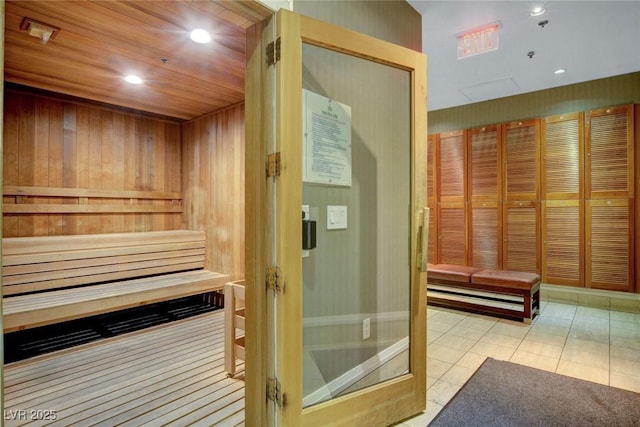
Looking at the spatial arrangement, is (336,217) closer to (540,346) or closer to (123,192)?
(540,346)

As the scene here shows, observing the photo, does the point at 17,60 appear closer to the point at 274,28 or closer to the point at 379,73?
the point at 274,28

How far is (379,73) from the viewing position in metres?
2.18

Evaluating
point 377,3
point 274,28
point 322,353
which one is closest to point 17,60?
point 274,28

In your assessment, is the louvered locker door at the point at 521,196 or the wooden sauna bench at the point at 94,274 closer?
the wooden sauna bench at the point at 94,274

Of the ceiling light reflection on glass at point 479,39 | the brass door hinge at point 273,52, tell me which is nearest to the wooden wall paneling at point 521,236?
the ceiling light reflection on glass at point 479,39

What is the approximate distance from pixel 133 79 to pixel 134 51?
68 centimetres

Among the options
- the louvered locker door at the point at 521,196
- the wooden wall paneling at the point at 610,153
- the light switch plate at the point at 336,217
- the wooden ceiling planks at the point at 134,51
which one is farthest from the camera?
the louvered locker door at the point at 521,196

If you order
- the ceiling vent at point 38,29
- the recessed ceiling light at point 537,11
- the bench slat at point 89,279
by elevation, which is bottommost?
the bench slat at point 89,279

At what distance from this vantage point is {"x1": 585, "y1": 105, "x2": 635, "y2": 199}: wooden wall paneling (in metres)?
4.09

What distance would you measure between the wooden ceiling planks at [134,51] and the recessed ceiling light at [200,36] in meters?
0.05

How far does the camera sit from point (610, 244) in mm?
4234

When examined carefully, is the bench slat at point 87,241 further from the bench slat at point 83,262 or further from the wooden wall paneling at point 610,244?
the wooden wall paneling at point 610,244

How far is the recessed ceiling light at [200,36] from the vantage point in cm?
257

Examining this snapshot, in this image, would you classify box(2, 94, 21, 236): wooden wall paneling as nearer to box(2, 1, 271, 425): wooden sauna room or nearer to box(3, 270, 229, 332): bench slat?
box(2, 1, 271, 425): wooden sauna room
